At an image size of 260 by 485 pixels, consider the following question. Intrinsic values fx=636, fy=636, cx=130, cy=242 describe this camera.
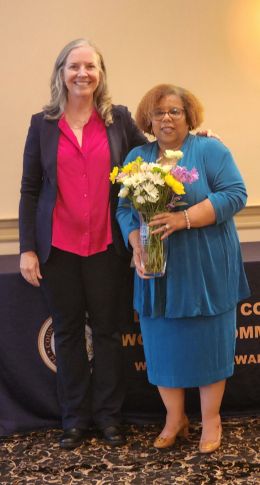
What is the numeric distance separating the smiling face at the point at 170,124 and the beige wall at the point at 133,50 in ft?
4.09

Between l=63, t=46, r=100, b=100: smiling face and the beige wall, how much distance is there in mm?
1126

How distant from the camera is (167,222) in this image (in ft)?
7.69

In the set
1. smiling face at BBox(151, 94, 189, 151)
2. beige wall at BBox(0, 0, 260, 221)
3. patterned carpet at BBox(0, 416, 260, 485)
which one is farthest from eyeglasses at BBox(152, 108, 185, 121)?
patterned carpet at BBox(0, 416, 260, 485)

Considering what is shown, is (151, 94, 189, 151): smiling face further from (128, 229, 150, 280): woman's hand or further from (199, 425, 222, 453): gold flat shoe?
(199, 425, 222, 453): gold flat shoe

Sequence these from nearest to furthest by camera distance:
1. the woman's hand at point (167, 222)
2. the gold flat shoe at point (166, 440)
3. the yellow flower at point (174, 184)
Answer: the yellow flower at point (174, 184), the woman's hand at point (167, 222), the gold flat shoe at point (166, 440)

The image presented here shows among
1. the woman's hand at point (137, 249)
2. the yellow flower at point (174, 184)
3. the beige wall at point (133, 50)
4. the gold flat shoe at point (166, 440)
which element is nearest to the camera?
the yellow flower at point (174, 184)

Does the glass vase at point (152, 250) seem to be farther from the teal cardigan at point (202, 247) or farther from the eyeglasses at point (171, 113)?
the eyeglasses at point (171, 113)

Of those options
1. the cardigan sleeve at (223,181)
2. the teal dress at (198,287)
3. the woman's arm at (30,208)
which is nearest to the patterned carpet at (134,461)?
the teal dress at (198,287)

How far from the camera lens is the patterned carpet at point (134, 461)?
2.49 meters

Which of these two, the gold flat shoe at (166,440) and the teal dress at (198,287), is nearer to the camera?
the teal dress at (198,287)

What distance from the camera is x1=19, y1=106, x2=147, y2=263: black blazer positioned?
2.58 m

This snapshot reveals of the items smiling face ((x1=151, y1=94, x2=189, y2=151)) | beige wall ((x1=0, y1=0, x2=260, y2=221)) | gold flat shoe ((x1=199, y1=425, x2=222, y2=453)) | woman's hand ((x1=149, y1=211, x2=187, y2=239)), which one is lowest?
gold flat shoe ((x1=199, y1=425, x2=222, y2=453))

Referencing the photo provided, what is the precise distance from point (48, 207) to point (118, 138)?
408 mm

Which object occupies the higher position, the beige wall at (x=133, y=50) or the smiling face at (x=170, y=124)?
the beige wall at (x=133, y=50)
